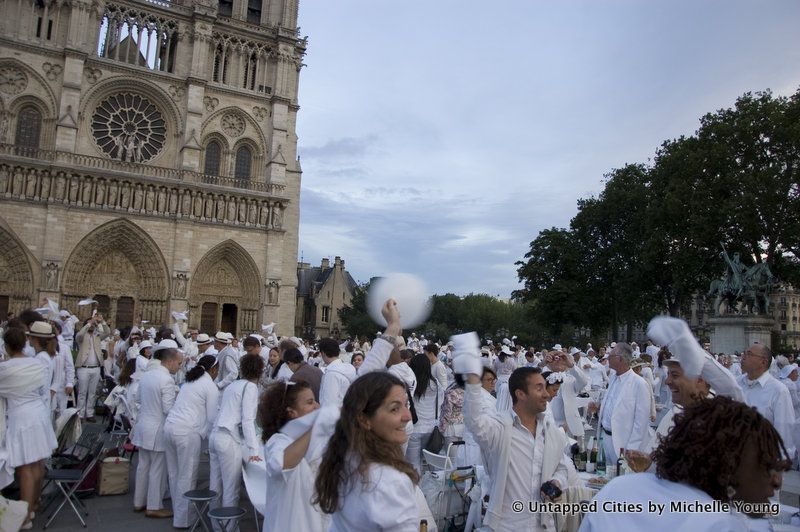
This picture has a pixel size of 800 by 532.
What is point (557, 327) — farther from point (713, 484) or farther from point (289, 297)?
point (713, 484)

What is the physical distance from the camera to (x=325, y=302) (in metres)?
53.8

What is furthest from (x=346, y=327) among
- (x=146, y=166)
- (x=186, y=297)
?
(x=146, y=166)

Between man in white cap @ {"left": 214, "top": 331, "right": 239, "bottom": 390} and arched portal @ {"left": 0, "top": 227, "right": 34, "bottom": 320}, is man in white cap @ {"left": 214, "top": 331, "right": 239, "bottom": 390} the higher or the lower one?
the lower one

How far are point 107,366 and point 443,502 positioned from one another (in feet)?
40.0

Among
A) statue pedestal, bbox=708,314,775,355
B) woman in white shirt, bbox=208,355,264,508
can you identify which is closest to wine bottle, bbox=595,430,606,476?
woman in white shirt, bbox=208,355,264,508

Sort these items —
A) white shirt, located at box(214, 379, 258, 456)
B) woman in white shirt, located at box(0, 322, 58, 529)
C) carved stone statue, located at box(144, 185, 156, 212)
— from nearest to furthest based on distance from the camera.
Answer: woman in white shirt, located at box(0, 322, 58, 529), white shirt, located at box(214, 379, 258, 456), carved stone statue, located at box(144, 185, 156, 212)

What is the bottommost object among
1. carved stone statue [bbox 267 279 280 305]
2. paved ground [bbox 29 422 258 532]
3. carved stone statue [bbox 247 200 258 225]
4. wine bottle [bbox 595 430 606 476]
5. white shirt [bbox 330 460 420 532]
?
paved ground [bbox 29 422 258 532]

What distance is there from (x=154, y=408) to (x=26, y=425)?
135cm

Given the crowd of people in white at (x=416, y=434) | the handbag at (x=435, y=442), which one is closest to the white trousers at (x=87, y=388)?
the crowd of people in white at (x=416, y=434)

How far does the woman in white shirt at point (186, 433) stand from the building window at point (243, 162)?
28623 millimetres

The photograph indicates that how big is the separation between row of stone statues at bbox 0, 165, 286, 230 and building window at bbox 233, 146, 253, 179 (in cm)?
219

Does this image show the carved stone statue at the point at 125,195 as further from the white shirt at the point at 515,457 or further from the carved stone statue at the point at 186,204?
the white shirt at the point at 515,457

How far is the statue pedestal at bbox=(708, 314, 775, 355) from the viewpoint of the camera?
2111cm

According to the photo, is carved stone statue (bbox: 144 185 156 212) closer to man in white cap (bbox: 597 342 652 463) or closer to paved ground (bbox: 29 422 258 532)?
paved ground (bbox: 29 422 258 532)
